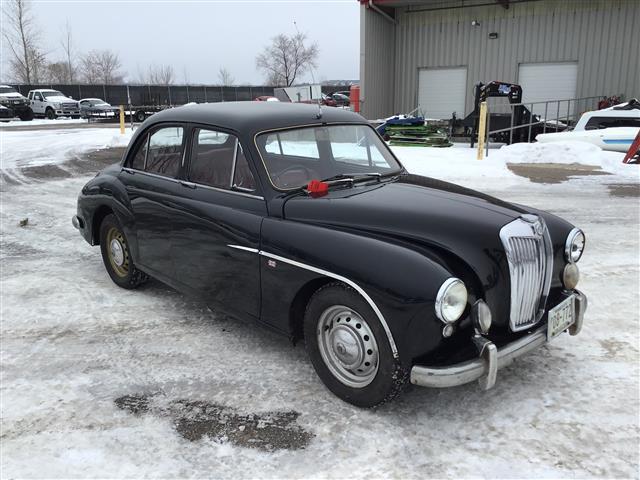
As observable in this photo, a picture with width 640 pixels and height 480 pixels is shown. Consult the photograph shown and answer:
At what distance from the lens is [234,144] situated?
12.8 feet

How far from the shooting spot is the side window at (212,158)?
394cm

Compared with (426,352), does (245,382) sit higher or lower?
lower

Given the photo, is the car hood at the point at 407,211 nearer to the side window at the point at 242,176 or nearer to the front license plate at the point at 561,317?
the side window at the point at 242,176

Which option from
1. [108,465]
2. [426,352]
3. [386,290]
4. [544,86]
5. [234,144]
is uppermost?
[544,86]

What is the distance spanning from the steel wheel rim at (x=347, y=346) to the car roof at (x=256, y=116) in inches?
58.6

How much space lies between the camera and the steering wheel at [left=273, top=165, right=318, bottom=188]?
375 cm

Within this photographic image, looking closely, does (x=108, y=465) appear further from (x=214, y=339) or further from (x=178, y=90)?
(x=178, y=90)

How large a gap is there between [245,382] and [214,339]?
0.71m

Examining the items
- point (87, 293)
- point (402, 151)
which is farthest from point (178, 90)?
point (87, 293)

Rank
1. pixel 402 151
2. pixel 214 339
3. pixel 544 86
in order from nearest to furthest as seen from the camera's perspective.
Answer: pixel 214 339 < pixel 402 151 < pixel 544 86

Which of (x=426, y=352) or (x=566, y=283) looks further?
(x=566, y=283)

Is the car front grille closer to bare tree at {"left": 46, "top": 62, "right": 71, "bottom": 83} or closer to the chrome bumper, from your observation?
the chrome bumper

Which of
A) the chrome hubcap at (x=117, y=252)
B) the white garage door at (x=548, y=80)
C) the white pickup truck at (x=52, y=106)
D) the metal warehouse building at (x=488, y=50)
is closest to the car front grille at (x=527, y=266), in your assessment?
the chrome hubcap at (x=117, y=252)

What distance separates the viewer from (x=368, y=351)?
3084 millimetres
